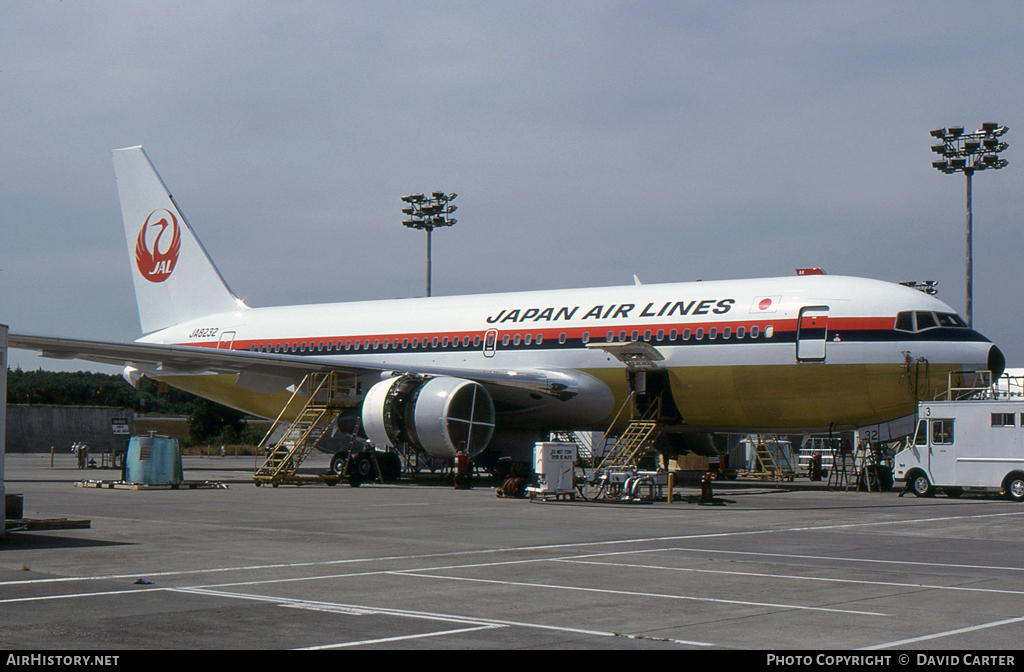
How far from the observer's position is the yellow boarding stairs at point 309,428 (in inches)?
1049

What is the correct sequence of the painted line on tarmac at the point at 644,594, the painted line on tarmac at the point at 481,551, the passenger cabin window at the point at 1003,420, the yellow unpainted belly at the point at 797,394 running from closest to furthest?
the painted line on tarmac at the point at 644,594 → the painted line on tarmac at the point at 481,551 → the passenger cabin window at the point at 1003,420 → the yellow unpainted belly at the point at 797,394

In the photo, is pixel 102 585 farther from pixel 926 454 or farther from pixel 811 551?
pixel 926 454

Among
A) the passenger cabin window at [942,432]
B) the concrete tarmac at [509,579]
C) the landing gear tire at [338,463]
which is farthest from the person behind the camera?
the landing gear tire at [338,463]

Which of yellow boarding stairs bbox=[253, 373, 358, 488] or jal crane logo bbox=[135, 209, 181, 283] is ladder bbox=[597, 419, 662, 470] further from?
jal crane logo bbox=[135, 209, 181, 283]

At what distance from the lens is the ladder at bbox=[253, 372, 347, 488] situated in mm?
26656

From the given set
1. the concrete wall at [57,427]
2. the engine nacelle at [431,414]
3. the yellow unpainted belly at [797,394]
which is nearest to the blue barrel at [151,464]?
the engine nacelle at [431,414]

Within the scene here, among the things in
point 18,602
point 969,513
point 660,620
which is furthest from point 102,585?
point 969,513

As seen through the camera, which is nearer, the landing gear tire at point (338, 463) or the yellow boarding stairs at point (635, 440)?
the yellow boarding stairs at point (635, 440)

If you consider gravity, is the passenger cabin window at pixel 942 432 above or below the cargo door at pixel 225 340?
below

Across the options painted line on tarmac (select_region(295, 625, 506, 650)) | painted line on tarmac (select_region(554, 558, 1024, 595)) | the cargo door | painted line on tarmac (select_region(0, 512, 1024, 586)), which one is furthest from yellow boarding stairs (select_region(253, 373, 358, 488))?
painted line on tarmac (select_region(295, 625, 506, 650))

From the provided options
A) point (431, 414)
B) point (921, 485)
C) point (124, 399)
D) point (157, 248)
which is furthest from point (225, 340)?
point (124, 399)

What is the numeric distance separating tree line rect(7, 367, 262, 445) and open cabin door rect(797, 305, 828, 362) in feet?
145

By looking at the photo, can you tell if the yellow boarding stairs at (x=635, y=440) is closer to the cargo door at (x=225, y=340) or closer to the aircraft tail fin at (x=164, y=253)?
the cargo door at (x=225, y=340)

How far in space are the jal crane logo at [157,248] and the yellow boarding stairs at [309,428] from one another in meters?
9.45
